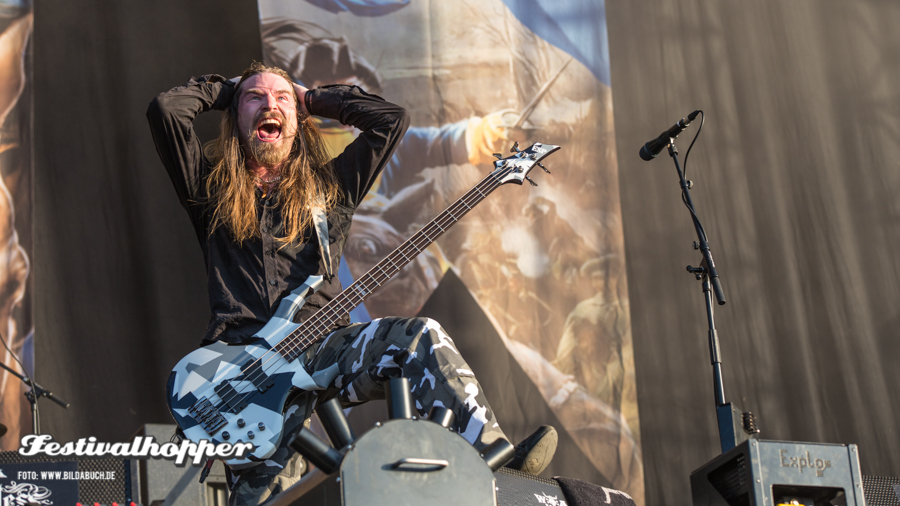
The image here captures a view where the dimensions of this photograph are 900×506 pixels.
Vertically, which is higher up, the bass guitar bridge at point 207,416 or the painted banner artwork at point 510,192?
→ the painted banner artwork at point 510,192

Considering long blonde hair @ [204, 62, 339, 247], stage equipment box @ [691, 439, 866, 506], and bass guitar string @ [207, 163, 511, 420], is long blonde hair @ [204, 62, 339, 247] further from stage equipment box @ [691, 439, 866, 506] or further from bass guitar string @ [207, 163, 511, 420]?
stage equipment box @ [691, 439, 866, 506]

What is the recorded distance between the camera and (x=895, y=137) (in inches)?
133

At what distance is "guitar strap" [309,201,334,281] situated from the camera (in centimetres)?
234

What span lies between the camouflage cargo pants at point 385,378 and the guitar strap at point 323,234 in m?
0.25

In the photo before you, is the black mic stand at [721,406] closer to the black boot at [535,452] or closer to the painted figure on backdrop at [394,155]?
the black boot at [535,452]

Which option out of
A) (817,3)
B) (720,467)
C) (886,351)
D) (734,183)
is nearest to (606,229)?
(734,183)

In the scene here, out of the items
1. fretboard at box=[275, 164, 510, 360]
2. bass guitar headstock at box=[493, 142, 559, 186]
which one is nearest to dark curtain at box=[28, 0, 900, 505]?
bass guitar headstock at box=[493, 142, 559, 186]

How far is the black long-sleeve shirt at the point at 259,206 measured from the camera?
227 cm

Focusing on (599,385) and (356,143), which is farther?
(599,385)

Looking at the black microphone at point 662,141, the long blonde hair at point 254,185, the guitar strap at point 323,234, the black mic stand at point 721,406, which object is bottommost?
the black mic stand at point 721,406

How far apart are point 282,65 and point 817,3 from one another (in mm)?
2306

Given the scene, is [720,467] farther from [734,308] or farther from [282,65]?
[282,65]

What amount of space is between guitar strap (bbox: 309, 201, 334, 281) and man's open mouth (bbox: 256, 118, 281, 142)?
28cm

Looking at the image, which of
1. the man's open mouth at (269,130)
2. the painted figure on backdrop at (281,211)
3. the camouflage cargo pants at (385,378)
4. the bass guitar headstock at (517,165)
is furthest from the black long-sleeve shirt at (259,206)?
the bass guitar headstock at (517,165)
